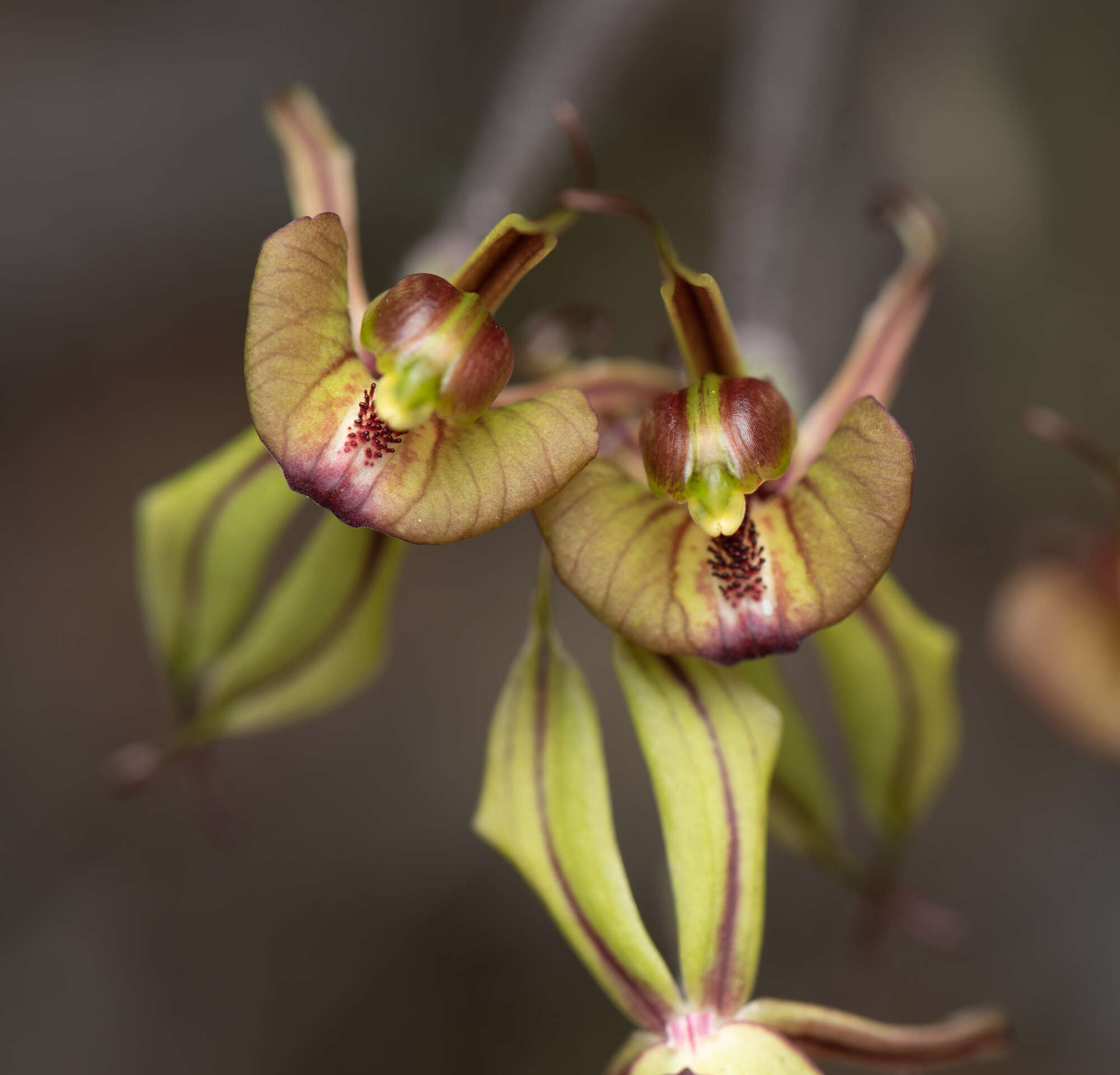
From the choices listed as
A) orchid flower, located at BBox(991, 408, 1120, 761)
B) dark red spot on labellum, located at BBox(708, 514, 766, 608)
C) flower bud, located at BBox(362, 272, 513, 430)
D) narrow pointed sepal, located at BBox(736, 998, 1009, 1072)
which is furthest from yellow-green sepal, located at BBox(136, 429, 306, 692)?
orchid flower, located at BBox(991, 408, 1120, 761)

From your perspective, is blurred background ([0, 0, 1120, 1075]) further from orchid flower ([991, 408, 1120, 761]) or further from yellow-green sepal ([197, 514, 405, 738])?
yellow-green sepal ([197, 514, 405, 738])

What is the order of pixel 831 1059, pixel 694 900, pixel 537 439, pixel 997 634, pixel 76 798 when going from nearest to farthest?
pixel 537 439 → pixel 694 900 → pixel 831 1059 → pixel 997 634 → pixel 76 798

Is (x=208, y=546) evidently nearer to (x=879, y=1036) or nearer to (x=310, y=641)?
(x=310, y=641)

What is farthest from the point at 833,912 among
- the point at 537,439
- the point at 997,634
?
the point at 537,439

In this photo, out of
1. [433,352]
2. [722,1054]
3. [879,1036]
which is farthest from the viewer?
[879,1036]

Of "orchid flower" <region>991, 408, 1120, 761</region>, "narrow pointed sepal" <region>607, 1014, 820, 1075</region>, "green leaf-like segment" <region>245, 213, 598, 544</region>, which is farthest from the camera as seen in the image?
"orchid flower" <region>991, 408, 1120, 761</region>

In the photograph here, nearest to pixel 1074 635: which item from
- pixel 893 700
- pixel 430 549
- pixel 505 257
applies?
pixel 893 700

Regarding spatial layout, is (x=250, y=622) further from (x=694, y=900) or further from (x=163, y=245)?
(x=163, y=245)
